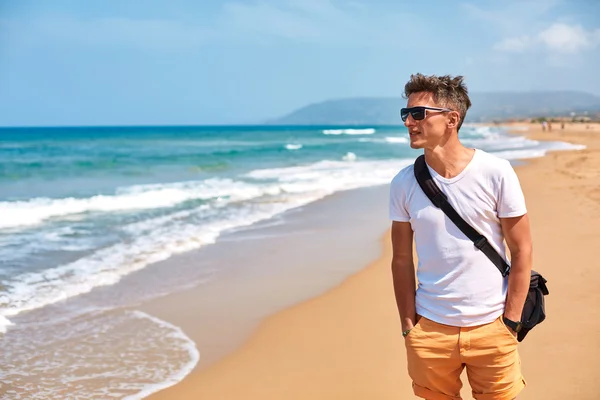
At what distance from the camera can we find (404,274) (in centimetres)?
257

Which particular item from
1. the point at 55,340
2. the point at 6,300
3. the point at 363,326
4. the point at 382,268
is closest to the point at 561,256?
the point at 382,268

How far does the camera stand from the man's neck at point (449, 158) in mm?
2398

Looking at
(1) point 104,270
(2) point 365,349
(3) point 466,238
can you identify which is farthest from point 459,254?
(1) point 104,270

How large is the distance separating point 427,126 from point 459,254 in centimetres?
54

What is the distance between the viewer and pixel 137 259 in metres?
8.52

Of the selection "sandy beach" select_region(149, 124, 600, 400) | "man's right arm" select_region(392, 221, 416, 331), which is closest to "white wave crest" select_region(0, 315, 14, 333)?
"sandy beach" select_region(149, 124, 600, 400)

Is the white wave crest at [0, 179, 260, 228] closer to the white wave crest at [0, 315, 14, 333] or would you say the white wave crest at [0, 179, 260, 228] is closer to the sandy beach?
the white wave crest at [0, 315, 14, 333]

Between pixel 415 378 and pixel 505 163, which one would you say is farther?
pixel 415 378

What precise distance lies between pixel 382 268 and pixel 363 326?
214cm

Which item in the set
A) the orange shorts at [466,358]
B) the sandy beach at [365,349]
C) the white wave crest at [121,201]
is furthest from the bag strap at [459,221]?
the white wave crest at [121,201]

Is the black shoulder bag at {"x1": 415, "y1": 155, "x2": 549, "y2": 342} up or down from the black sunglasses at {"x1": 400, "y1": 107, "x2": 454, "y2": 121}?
down

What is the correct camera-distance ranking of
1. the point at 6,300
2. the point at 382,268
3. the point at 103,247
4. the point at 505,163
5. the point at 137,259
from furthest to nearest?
the point at 103,247 < the point at 137,259 < the point at 382,268 < the point at 6,300 < the point at 505,163

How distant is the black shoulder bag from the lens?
92.0 inches

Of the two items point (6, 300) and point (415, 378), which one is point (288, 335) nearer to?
point (415, 378)
